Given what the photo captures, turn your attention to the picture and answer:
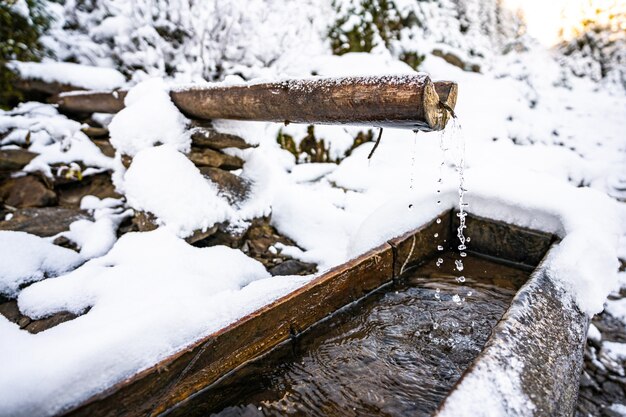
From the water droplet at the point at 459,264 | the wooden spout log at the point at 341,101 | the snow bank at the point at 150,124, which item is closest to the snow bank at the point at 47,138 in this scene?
the snow bank at the point at 150,124

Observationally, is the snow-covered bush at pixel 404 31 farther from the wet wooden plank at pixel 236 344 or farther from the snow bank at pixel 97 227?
the wet wooden plank at pixel 236 344

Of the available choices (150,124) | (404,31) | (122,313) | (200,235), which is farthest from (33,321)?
(404,31)

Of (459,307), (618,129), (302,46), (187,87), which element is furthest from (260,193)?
(618,129)

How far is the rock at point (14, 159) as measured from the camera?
326 cm

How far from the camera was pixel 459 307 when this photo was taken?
6.91 ft

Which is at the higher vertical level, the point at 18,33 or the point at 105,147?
the point at 18,33

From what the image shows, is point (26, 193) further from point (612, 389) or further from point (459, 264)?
point (612, 389)

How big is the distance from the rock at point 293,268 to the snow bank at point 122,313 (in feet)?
0.75

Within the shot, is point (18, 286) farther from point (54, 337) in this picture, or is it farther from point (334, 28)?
point (334, 28)

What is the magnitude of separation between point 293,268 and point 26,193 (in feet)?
8.61

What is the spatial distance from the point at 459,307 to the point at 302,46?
4921 mm

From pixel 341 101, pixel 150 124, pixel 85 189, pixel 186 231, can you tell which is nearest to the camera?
pixel 341 101

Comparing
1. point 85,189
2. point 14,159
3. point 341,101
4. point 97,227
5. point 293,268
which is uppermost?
point 341,101

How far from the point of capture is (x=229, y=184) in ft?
10.1
